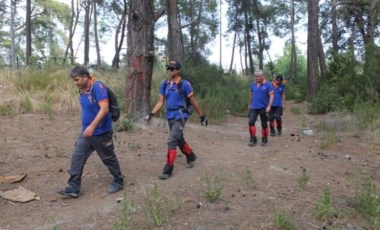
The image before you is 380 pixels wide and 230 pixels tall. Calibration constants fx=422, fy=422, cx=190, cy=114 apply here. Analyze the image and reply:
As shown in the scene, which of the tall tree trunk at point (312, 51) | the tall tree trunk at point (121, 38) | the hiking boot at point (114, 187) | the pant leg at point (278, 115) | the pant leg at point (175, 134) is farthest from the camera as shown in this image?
the tall tree trunk at point (121, 38)

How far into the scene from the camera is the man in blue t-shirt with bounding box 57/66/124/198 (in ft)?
16.6

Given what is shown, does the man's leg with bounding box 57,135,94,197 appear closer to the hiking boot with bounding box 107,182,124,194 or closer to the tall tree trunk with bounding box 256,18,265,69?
the hiking boot with bounding box 107,182,124,194

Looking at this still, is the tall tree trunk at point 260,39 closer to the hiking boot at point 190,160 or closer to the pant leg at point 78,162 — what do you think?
the hiking boot at point 190,160

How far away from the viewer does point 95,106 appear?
16.9ft

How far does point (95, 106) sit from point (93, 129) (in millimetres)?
331

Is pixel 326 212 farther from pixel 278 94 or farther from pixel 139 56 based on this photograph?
pixel 278 94

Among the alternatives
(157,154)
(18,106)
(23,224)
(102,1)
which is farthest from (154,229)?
(102,1)

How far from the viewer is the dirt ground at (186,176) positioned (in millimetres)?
4504

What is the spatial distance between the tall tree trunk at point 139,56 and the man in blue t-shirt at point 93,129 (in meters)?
3.55

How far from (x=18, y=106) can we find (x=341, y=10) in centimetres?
2014

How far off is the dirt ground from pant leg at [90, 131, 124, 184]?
0.26 metres

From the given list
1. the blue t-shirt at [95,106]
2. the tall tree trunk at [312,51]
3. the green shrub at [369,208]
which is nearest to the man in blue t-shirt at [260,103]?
the green shrub at [369,208]

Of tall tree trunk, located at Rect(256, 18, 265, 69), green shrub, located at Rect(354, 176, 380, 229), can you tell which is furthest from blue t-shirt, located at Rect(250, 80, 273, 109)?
tall tree trunk, located at Rect(256, 18, 265, 69)

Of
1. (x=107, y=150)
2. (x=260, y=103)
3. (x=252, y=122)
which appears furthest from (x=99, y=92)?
(x=260, y=103)
